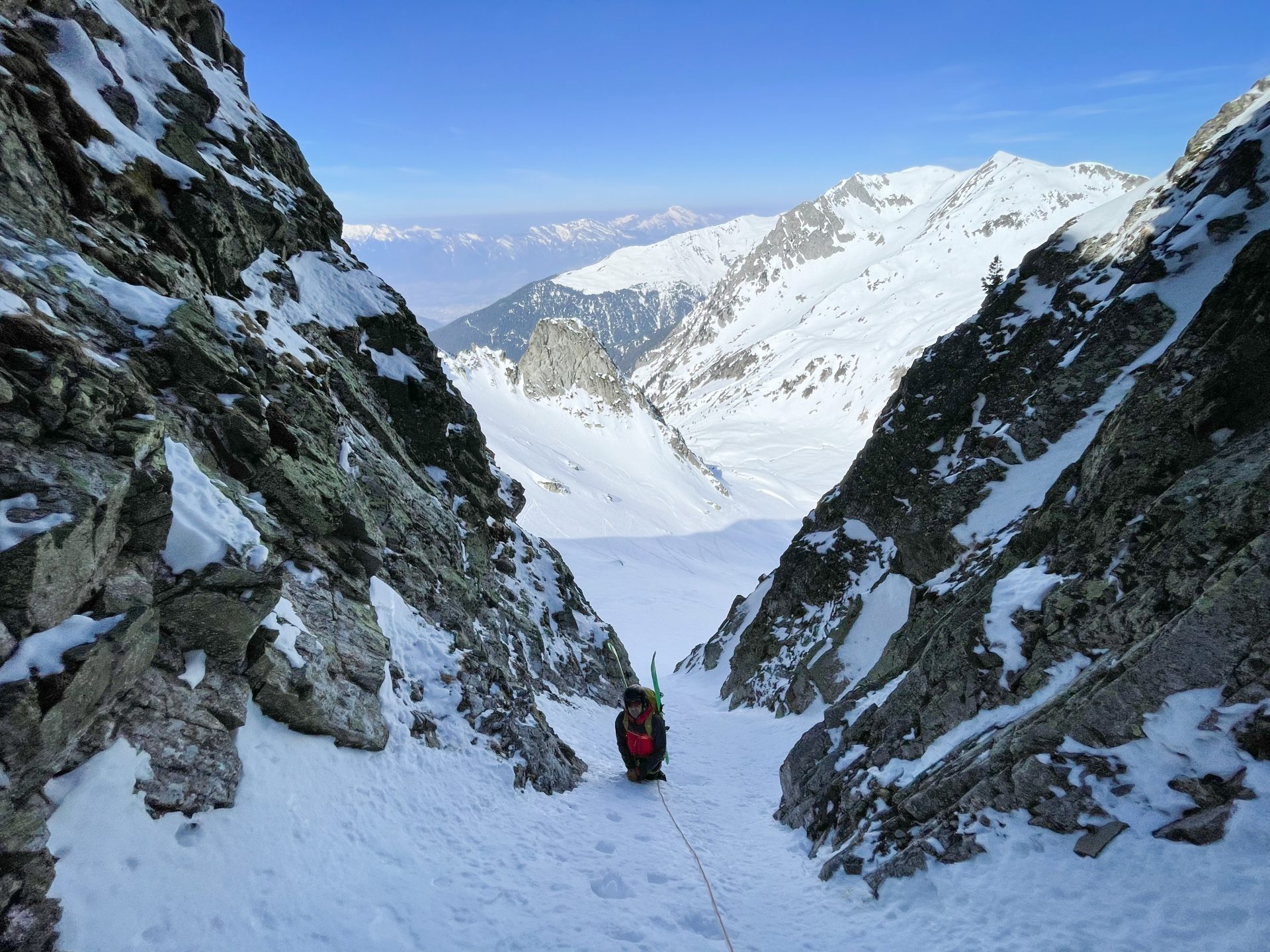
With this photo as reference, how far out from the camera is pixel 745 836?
426 inches

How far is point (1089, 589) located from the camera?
28.8 feet

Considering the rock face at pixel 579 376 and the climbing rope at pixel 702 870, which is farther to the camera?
the rock face at pixel 579 376

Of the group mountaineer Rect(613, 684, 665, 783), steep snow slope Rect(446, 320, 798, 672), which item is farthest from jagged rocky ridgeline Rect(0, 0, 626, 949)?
steep snow slope Rect(446, 320, 798, 672)

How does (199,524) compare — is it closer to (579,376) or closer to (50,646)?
(50,646)

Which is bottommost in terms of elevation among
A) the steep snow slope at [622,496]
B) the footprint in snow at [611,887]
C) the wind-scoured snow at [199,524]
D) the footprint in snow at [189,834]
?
the steep snow slope at [622,496]

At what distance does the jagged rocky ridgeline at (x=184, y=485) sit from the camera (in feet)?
17.4

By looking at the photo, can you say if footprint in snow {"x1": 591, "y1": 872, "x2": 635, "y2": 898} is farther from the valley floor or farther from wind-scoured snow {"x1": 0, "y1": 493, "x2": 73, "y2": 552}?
wind-scoured snow {"x1": 0, "y1": 493, "x2": 73, "y2": 552}

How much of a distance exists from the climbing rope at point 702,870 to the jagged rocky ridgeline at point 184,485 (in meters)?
1.96

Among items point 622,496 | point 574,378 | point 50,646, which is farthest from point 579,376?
point 50,646

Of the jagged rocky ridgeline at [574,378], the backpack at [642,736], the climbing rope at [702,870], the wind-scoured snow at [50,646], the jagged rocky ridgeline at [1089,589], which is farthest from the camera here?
the jagged rocky ridgeline at [574,378]

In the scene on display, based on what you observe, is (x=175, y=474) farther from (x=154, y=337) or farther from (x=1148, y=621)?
(x=1148, y=621)

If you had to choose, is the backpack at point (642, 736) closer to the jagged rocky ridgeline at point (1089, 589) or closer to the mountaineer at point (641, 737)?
the mountaineer at point (641, 737)

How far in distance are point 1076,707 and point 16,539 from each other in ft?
34.8

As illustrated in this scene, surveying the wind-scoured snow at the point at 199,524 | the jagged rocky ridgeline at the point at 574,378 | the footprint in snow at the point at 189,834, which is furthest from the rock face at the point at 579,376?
the footprint in snow at the point at 189,834
